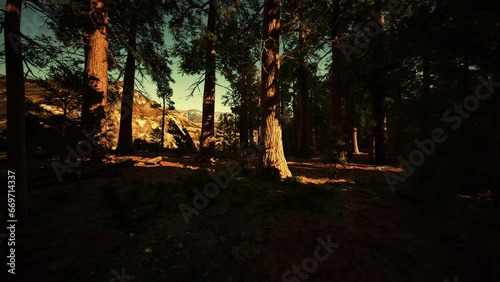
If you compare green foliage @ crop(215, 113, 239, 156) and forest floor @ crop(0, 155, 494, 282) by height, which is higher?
green foliage @ crop(215, 113, 239, 156)

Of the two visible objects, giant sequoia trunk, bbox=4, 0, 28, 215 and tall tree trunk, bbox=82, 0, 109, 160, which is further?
tall tree trunk, bbox=82, 0, 109, 160

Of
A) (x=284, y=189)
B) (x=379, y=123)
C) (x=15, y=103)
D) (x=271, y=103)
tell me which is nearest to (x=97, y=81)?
(x=15, y=103)

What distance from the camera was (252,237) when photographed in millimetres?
3584

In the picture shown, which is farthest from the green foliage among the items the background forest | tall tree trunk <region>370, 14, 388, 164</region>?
the background forest

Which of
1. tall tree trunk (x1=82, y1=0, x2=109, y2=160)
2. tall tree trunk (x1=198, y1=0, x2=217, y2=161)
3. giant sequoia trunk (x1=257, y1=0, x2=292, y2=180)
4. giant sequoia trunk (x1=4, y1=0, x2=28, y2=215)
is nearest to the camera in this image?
giant sequoia trunk (x1=4, y1=0, x2=28, y2=215)

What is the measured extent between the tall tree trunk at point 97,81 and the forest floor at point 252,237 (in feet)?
8.96

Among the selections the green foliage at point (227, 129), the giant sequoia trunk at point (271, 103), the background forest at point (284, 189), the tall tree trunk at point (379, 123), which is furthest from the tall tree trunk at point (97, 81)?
the green foliage at point (227, 129)

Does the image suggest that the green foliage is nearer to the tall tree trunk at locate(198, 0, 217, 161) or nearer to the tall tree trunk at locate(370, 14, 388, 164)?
the tall tree trunk at locate(198, 0, 217, 161)

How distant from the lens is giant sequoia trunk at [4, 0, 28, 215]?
394 centimetres

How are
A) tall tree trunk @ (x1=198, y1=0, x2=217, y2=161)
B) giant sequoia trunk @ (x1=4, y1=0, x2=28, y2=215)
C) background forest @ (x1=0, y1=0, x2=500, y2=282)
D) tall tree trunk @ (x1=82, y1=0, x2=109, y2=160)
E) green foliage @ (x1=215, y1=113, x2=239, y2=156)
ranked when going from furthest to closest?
green foliage @ (x1=215, y1=113, x2=239, y2=156), tall tree trunk @ (x1=198, y1=0, x2=217, y2=161), tall tree trunk @ (x1=82, y1=0, x2=109, y2=160), giant sequoia trunk @ (x1=4, y1=0, x2=28, y2=215), background forest @ (x1=0, y1=0, x2=500, y2=282)

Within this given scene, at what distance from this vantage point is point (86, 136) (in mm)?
7090

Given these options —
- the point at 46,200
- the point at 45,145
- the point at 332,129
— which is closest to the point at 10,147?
the point at 46,200

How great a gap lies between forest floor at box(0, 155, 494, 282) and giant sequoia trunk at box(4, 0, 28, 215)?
0.74 m

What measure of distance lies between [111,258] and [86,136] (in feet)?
18.2
